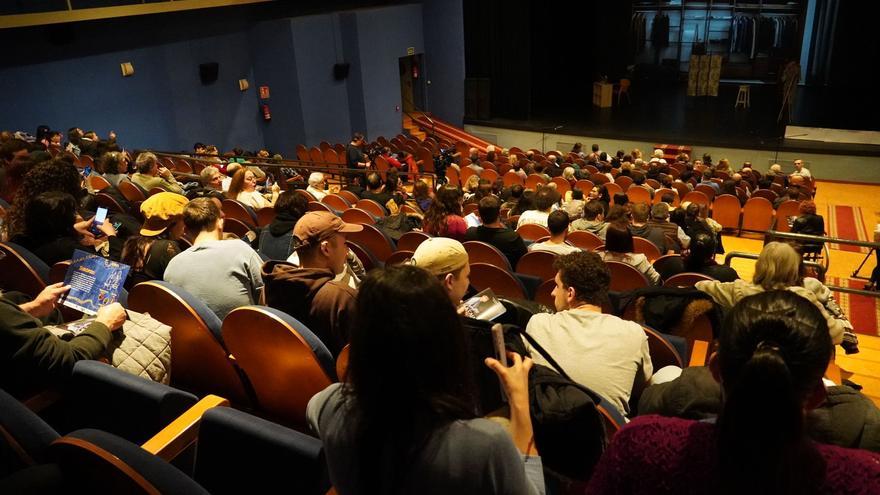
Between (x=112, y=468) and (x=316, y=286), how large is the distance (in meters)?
1.25

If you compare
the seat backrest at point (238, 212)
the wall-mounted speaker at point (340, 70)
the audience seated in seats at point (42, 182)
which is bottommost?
the seat backrest at point (238, 212)

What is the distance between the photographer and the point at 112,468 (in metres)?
1.29

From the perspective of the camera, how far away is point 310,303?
2490 millimetres

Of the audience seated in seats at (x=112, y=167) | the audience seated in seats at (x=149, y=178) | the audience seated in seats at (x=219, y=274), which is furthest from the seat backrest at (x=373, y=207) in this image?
the audience seated in seats at (x=219, y=274)

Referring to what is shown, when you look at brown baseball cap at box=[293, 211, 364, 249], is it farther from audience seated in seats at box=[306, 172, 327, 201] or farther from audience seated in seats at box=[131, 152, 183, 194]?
audience seated in seats at box=[306, 172, 327, 201]

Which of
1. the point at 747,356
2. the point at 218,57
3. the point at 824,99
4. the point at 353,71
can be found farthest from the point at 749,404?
the point at 824,99

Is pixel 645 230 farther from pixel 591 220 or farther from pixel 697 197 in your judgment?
pixel 697 197

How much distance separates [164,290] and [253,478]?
38.5 inches

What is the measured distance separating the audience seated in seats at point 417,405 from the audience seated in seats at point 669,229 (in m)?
4.60

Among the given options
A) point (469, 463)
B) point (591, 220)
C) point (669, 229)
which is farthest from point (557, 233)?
point (469, 463)

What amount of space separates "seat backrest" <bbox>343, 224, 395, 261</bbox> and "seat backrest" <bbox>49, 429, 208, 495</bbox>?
326cm

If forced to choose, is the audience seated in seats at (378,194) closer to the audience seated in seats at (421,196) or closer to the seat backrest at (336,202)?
the audience seated in seats at (421,196)

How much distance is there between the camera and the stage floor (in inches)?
510

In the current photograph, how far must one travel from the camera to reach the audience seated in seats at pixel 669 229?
5.52 metres
